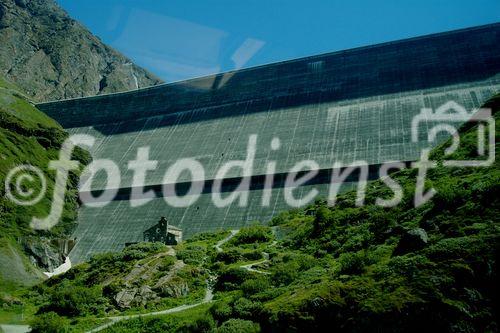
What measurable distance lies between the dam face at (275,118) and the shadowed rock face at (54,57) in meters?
45.6

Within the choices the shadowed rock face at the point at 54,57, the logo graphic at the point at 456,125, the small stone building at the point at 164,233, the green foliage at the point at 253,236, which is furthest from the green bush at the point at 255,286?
the shadowed rock face at the point at 54,57

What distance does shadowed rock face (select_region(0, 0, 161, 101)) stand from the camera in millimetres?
106188

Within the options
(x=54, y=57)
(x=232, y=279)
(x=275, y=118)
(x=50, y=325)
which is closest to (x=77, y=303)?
(x=50, y=325)

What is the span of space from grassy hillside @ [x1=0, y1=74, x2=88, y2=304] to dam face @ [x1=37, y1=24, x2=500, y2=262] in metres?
2.96

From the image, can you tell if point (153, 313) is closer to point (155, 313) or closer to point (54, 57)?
point (155, 313)

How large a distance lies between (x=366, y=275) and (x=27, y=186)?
123 feet

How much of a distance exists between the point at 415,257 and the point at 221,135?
41.2 meters

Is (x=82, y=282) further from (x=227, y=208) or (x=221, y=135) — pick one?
(x=221, y=135)

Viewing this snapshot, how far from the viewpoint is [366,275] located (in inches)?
477

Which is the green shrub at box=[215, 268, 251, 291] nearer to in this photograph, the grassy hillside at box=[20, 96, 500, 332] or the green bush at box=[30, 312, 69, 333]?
the grassy hillside at box=[20, 96, 500, 332]

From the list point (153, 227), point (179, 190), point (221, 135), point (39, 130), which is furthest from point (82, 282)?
point (39, 130)

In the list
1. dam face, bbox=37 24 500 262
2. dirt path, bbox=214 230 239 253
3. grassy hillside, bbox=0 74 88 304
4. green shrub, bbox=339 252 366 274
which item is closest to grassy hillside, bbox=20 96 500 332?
green shrub, bbox=339 252 366 274

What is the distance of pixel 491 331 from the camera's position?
30.4 feet

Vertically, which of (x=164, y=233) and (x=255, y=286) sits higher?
(x=164, y=233)
